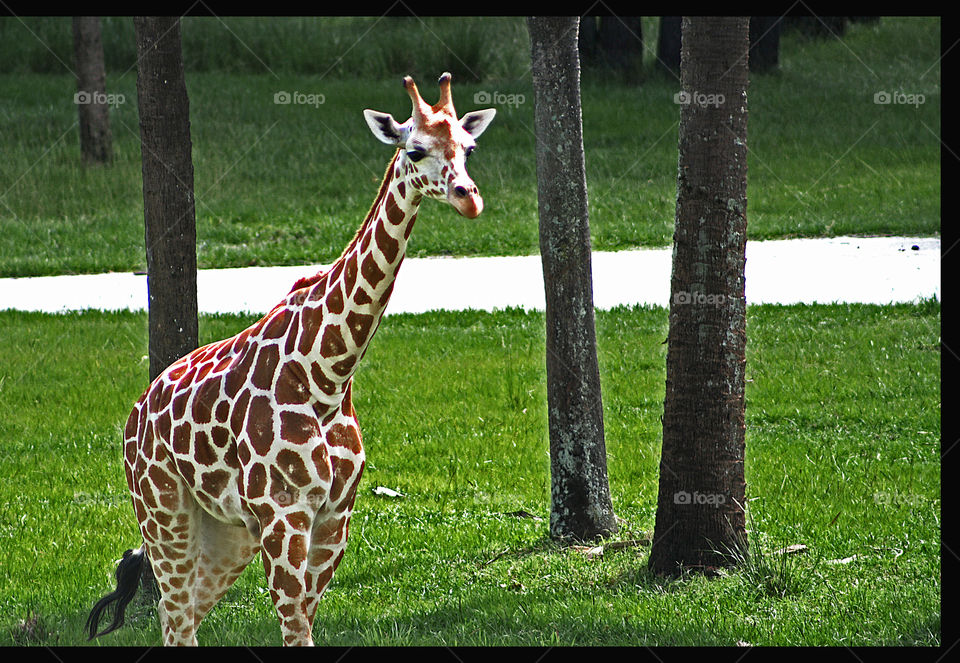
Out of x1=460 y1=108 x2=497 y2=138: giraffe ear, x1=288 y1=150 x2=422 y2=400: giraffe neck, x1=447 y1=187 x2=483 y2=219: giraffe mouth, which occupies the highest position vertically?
x1=460 y1=108 x2=497 y2=138: giraffe ear

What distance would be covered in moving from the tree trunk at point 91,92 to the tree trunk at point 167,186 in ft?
29.7

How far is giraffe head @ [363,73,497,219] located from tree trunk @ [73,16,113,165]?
36.4 feet

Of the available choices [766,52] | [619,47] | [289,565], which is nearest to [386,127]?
[289,565]

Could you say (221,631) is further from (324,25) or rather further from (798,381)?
(324,25)

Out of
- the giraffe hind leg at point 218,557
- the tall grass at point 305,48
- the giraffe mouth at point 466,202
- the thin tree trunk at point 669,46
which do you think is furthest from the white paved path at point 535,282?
the thin tree trunk at point 669,46

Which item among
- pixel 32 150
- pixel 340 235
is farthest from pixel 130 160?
pixel 340 235

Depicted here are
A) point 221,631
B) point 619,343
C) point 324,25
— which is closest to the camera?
point 221,631

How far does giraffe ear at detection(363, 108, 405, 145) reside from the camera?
367 centimetres

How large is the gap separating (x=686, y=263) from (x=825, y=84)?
18.9 m

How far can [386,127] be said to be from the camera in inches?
145

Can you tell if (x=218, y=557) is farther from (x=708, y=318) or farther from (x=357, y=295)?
(x=708, y=318)

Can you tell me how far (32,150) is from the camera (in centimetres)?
1712

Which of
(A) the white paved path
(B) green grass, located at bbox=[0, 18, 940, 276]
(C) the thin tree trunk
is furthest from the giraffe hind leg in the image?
(C) the thin tree trunk

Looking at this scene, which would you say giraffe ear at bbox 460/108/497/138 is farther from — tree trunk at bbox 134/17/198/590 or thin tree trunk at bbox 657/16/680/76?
thin tree trunk at bbox 657/16/680/76
